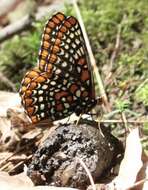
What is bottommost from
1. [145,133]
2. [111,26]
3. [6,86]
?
[145,133]

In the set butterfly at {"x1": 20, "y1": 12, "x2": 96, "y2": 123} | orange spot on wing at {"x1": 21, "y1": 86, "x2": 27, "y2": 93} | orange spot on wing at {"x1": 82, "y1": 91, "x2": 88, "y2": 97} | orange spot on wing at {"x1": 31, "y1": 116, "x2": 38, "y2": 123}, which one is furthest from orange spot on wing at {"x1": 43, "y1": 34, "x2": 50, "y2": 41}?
orange spot on wing at {"x1": 31, "y1": 116, "x2": 38, "y2": 123}

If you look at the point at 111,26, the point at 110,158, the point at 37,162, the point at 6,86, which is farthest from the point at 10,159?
the point at 111,26

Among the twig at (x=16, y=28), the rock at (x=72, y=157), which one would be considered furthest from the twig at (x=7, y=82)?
the rock at (x=72, y=157)

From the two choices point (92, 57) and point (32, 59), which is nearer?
point (92, 57)

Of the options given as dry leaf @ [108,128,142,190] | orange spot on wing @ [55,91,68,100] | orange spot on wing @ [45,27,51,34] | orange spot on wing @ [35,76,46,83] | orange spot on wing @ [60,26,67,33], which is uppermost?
orange spot on wing @ [45,27,51,34]

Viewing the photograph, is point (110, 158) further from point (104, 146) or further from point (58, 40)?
point (58, 40)

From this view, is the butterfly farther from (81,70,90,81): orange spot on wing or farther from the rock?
the rock

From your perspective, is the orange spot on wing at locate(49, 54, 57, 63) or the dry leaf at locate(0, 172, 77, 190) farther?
the orange spot on wing at locate(49, 54, 57, 63)

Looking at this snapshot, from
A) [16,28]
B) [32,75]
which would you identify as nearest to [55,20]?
[32,75]
